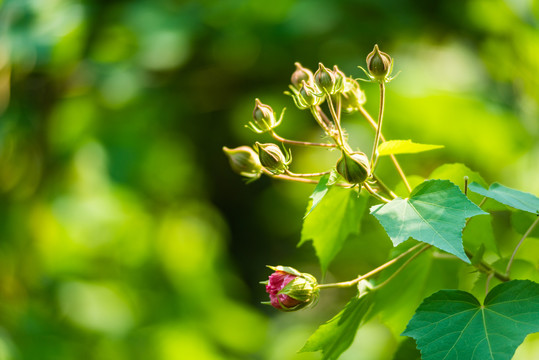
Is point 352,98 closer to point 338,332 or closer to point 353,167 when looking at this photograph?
point 353,167

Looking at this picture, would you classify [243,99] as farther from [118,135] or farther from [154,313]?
[154,313]

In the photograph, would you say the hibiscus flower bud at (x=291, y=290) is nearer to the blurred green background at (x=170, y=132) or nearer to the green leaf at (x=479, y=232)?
the green leaf at (x=479, y=232)

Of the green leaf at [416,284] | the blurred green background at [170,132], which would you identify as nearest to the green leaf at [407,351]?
the green leaf at [416,284]

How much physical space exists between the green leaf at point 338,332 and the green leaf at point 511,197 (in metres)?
0.18

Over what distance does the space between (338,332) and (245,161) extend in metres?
0.24

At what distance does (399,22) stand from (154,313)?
151cm

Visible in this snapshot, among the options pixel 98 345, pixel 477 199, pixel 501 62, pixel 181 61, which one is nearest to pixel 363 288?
pixel 477 199

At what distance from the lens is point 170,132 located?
8.79ft

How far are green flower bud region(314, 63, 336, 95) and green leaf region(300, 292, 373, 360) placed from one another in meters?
0.24

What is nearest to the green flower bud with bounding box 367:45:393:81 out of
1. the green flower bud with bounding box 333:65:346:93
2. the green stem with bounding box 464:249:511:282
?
the green flower bud with bounding box 333:65:346:93

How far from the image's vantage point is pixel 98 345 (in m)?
2.24

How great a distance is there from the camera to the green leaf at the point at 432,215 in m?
0.59

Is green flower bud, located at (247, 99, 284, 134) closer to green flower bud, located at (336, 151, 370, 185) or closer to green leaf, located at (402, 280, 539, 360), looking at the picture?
green flower bud, located at (336, 151, 370, 185)

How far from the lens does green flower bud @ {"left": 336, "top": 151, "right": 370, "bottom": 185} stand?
2.09 ft
